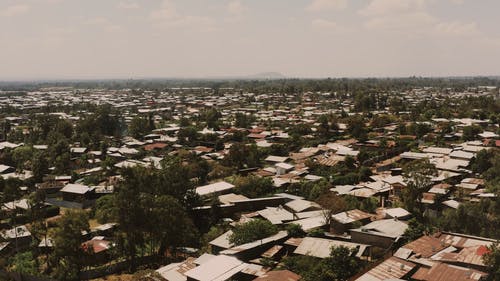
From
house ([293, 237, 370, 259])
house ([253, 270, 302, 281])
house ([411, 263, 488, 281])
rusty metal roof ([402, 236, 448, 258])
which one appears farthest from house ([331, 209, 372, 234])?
house ([253, 270, 302, 281])

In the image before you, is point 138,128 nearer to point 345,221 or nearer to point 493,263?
point 345,221

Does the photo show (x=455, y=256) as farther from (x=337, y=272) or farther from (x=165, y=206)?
(x=165, y=206)

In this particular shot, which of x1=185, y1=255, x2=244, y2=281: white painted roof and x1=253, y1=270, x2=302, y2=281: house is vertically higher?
x1=185, y1=255, x2=244, y2=281: white painted roof

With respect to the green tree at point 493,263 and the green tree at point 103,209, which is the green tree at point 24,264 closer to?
the green tree at point 103,209

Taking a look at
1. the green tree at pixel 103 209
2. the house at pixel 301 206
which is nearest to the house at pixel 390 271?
the house at pixel 301 206

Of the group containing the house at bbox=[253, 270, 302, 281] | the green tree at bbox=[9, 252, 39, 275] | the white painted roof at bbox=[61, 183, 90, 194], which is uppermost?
the house at bbox=[253, 270, 302, 281]

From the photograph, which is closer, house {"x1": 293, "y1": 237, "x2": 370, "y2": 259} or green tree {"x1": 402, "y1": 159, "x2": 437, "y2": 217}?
house {"x1": 293, "y1": 237, "x2": 370, "y2": 259}

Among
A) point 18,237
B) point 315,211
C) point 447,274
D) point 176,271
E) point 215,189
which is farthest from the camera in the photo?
point 215,189

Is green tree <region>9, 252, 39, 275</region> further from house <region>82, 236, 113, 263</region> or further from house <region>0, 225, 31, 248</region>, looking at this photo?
house <region>82, 236, 113, 263</region>

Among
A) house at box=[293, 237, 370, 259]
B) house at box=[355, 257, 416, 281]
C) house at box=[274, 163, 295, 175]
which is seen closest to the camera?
house at box=[355, 257, 416, 281]

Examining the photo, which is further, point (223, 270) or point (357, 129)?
point (357, 129)

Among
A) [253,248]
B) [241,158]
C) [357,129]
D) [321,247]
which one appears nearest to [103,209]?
[253,248]
